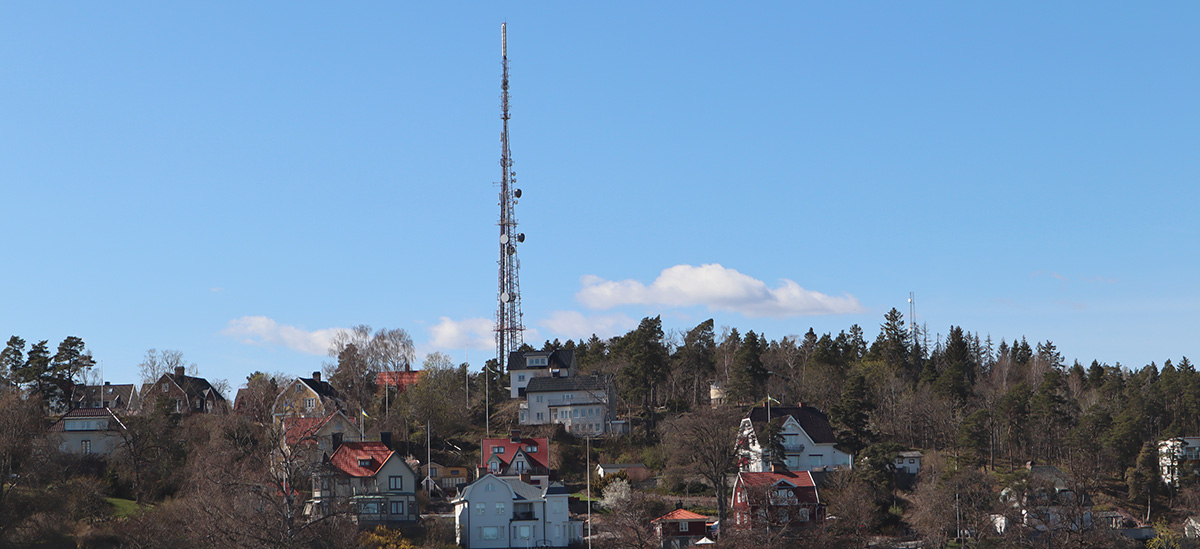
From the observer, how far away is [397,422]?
8344cm

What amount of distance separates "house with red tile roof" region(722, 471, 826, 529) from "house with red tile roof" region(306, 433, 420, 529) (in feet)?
58.2

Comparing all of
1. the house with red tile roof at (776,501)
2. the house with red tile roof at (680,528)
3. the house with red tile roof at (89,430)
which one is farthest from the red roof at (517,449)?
the house with red tile roof at (89,430)

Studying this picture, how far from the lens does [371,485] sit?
66188 mm

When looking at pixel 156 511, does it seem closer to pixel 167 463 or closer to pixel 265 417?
pixel 167 463

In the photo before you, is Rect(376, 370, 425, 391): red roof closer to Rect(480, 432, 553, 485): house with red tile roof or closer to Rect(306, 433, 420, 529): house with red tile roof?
Rect(480, 432, 553, 485): house with red tile roof

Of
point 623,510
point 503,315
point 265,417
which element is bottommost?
point 623,510

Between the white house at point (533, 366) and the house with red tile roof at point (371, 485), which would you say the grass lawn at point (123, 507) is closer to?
the house with red tile roof at point (371, 485)

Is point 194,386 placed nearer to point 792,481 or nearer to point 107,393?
point 107,393

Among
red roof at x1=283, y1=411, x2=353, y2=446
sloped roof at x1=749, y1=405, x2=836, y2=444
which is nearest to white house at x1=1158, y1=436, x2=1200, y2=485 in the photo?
sloped roof at x1=749, y1=405, x2=836, y2=444

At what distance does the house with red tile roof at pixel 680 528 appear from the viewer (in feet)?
205

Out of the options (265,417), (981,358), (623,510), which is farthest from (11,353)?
(981,358)

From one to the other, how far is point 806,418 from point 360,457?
2801 cm

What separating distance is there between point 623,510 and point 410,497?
12838 mm

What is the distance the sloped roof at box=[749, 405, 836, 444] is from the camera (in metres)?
75.6
